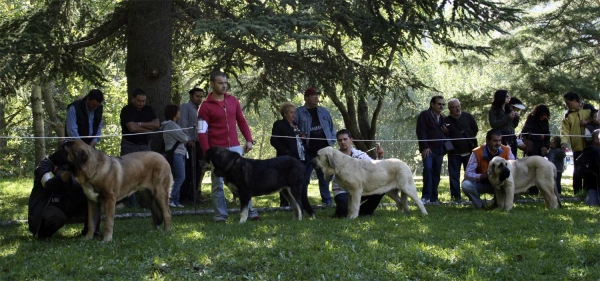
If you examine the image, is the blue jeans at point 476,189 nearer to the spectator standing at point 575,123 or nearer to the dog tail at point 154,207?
the spectator standing at point 575,123

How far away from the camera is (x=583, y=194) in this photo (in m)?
13.2

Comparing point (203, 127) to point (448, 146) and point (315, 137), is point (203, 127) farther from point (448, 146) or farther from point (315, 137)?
point (448, 146)

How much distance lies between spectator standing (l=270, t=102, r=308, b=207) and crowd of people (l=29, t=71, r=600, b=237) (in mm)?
17

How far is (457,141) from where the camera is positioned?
12.6 m

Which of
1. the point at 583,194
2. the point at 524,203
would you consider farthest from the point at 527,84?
the point at 524,203

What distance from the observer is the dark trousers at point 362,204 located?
9898mm

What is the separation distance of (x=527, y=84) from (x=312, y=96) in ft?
32.4

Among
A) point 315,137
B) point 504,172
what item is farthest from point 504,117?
point 315,137

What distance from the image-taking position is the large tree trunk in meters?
13.0

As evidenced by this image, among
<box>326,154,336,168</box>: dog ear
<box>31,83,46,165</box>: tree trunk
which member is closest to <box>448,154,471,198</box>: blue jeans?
<box>326,154,336,168</box>: dog ear

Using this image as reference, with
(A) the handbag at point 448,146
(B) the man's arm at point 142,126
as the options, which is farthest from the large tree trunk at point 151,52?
(A) the handbag at point 448,146

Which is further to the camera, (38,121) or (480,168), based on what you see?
(38,121)

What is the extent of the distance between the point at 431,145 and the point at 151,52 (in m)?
5.54

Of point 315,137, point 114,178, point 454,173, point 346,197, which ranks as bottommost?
point 346,197
